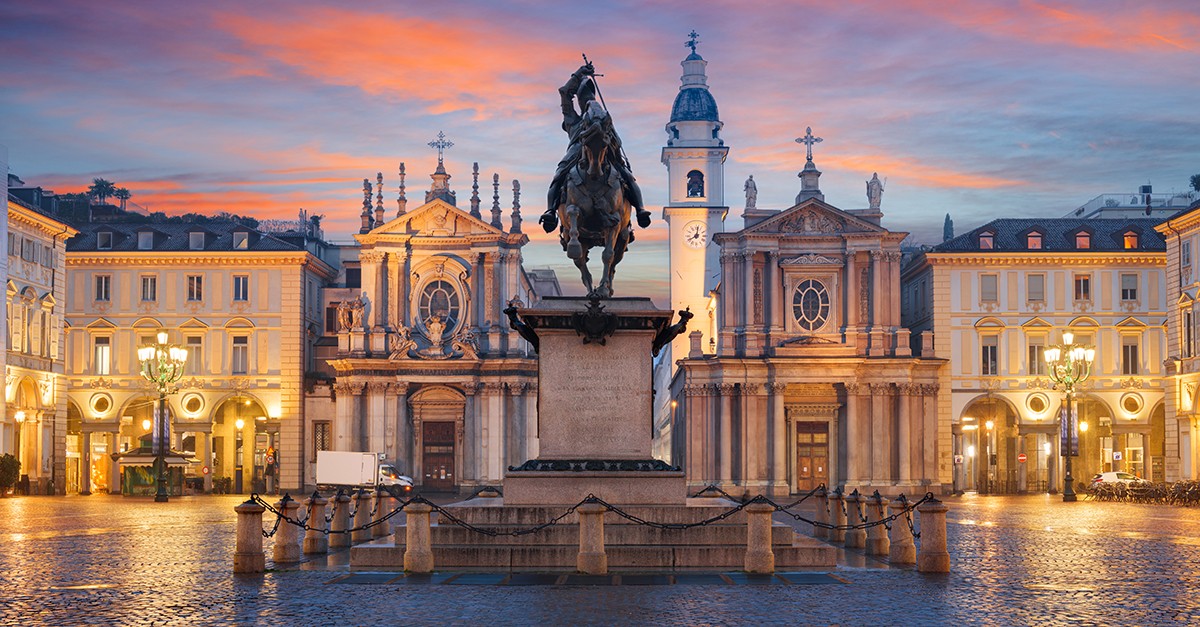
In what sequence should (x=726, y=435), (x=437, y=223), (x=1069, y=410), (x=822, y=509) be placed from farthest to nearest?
(x=437, y=223) < (x=726, y=435) < (x=1069, y=410) < (x=822, y=509)

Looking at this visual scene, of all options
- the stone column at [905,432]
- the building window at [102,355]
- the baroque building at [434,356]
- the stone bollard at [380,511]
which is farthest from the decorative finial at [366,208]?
the stone bollard at [380,511]

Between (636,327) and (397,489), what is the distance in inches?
1998

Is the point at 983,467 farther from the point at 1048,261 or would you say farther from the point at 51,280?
the point at 51,280

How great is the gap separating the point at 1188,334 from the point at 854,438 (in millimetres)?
17468

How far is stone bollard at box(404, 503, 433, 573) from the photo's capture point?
875 inches

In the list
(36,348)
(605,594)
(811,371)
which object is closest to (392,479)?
(36,348)

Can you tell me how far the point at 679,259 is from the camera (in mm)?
105438

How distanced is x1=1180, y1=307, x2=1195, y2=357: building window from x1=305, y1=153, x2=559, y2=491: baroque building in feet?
107

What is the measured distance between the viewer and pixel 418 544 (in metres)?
22.3

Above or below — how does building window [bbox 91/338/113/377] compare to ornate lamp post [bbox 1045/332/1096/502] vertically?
above

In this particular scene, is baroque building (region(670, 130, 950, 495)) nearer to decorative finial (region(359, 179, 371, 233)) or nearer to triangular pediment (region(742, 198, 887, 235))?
triangular pediment (region(742, 198, 887, 235))

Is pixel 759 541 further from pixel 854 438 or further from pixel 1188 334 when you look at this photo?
pixel 854 438

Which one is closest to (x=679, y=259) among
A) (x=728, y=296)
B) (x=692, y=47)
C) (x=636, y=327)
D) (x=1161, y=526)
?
(x=692, y=47)

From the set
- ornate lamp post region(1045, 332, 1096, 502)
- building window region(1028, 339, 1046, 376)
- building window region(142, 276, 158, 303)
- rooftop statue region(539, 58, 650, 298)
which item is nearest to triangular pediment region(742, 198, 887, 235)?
building window region(1028, 339, 1046, 376)
